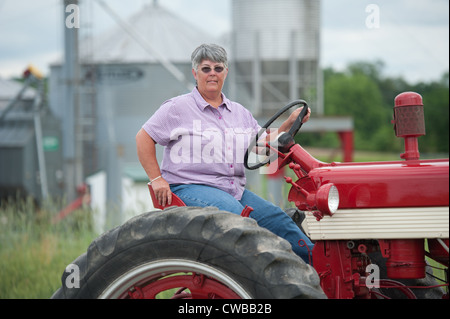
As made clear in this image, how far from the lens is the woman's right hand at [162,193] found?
2994mm

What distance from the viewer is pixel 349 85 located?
4866 cm

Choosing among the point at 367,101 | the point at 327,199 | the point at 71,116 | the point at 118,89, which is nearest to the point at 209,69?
the point at 327,199

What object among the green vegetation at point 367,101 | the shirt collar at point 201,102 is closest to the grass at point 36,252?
the shirt collar at point 201,102

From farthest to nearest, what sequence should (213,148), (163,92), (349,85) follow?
(349,85)
(163,92)
(213,148)

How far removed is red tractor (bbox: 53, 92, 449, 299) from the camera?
2.40 m

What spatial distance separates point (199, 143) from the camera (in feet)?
10.2

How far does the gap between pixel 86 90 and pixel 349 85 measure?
35320 mm

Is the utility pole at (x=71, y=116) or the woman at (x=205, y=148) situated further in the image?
the utility pole at (x=71, y=116)

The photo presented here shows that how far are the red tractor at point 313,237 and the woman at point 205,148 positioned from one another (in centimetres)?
33

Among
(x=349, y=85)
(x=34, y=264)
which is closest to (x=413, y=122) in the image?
(x=34, y=264)

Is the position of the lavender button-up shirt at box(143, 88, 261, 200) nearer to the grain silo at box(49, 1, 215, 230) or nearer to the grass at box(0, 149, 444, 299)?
the grass at box(0, 149, 444, 299)

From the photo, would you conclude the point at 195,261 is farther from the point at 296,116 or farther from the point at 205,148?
the point at 296,116

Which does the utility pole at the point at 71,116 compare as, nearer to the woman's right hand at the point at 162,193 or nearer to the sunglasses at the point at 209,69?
the sunglasses at the point at 209,69
